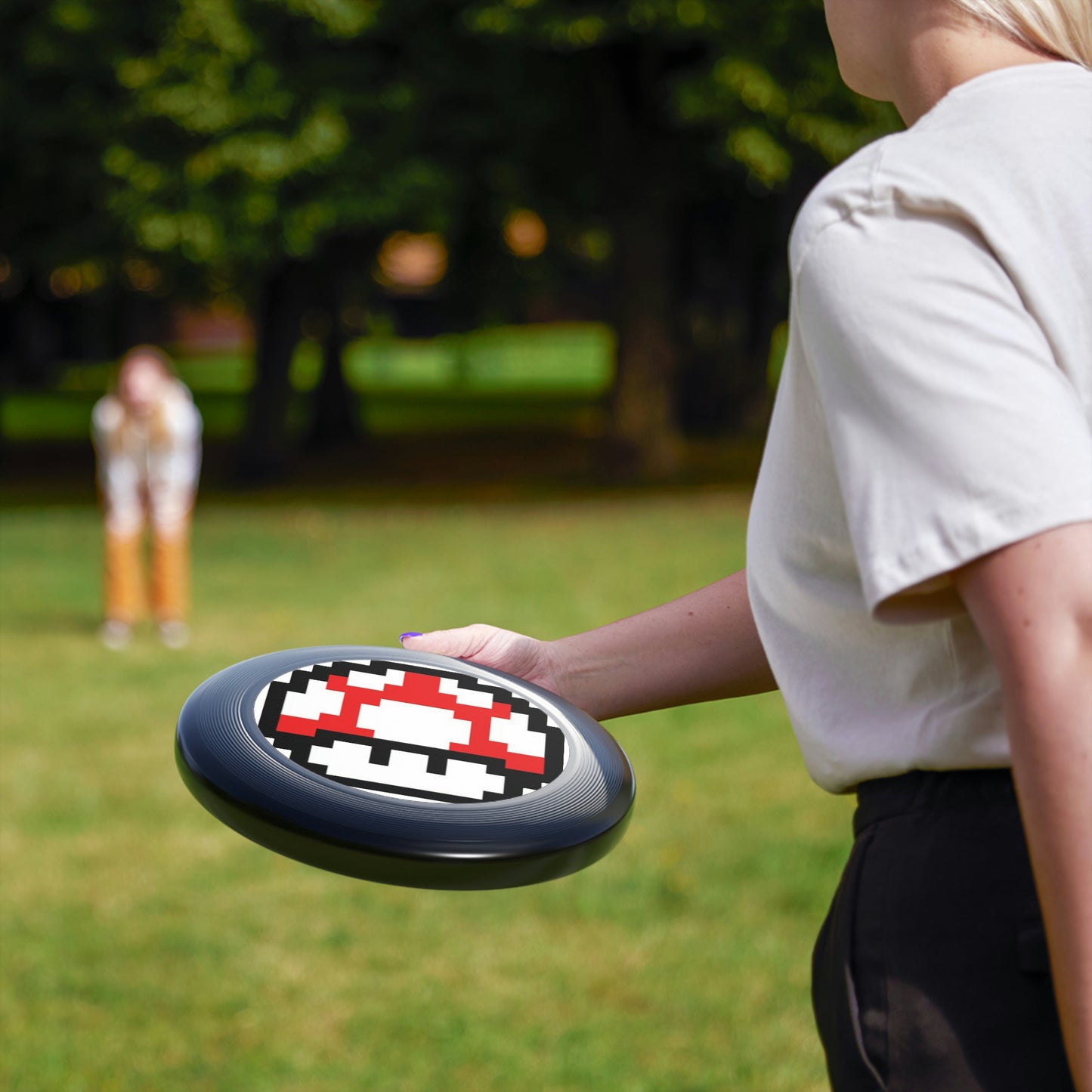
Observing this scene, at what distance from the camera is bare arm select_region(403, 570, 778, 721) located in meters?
1.62

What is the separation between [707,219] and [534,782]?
2665cm

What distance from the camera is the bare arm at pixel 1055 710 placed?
1.00 m

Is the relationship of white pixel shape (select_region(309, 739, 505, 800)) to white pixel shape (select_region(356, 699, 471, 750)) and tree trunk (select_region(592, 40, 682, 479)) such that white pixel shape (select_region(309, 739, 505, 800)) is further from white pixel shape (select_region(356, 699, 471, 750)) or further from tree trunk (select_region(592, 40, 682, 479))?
tree trunk (select_region(592, 40, 682, 479))

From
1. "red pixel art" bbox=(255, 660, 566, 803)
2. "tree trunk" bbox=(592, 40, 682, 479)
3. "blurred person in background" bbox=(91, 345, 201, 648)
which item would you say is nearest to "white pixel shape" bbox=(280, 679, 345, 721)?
"red pixel art" bbox=(255, 660, 566, 803)

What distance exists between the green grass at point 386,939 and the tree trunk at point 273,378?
13.9 meters

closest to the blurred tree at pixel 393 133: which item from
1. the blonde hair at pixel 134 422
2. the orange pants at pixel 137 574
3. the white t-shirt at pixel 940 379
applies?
the blonde hair at pixel 134 422

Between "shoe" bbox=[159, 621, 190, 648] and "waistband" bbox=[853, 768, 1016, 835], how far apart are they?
9022 mm

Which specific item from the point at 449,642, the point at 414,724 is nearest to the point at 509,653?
the point at 449,642

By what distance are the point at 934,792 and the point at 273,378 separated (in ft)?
71.7

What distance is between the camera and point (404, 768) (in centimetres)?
142

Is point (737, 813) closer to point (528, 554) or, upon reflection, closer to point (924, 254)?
point (924, 254)

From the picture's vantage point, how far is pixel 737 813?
245 inches

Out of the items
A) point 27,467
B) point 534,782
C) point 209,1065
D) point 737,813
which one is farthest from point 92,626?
point 27,467

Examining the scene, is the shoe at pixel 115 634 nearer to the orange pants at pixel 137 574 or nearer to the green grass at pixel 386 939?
the orange pants at pixel 137 574
